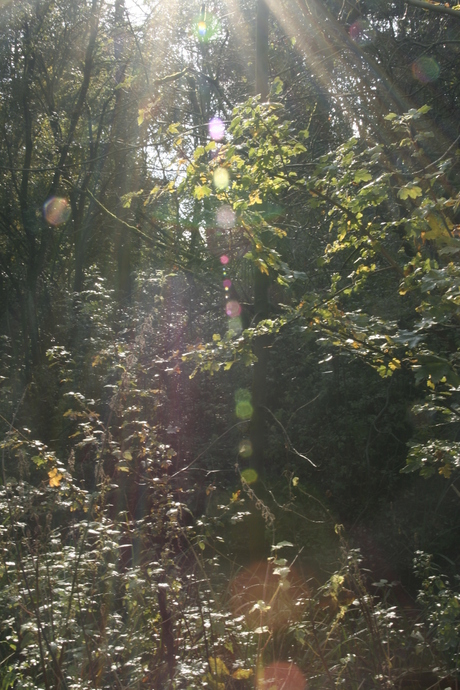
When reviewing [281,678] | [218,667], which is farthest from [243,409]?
[218,667]

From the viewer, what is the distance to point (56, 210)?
51.3 feet

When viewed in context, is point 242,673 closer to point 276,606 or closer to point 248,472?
point 276,606

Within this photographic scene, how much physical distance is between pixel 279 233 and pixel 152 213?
18.5 ft

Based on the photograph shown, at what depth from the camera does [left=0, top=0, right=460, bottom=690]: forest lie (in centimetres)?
313

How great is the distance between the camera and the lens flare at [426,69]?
6.57 m

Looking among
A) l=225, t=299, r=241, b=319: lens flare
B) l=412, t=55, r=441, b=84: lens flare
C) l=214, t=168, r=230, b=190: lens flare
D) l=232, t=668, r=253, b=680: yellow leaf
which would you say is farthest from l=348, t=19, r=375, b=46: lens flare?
l=232, t=668, r=253, b=680: yellow leaf

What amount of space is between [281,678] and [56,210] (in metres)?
14.2

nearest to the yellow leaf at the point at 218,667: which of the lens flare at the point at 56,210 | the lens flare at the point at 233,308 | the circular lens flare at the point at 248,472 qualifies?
the circular lens flare at the point at 248,472

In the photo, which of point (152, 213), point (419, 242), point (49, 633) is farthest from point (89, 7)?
point (49, 633)

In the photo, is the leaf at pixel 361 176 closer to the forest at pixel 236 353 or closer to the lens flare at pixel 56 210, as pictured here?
the forest at pixel 236 353

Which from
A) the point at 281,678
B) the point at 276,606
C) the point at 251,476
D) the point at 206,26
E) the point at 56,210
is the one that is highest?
the point at 56,210

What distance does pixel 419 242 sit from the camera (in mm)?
3207

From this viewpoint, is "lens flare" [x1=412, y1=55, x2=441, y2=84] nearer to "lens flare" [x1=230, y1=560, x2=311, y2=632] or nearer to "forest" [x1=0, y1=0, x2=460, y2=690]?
"forest" [x1=0, y1=0, x2=460, y2=690]

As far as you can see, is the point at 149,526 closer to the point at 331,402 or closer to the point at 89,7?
the point at 331,402
